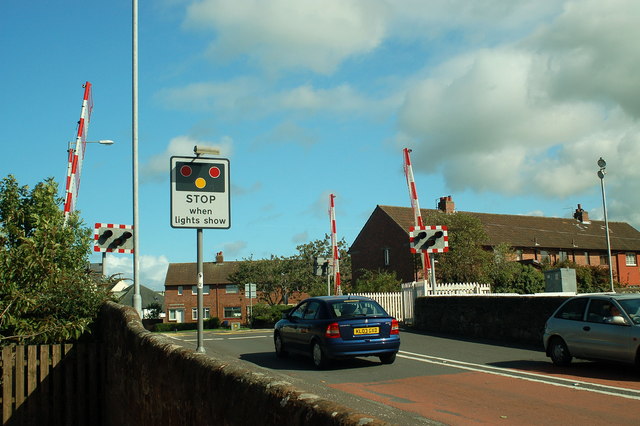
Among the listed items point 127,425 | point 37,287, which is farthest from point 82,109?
point 127,425

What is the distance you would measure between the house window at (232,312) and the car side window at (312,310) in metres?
66.5

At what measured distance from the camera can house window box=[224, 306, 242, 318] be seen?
3155 inches

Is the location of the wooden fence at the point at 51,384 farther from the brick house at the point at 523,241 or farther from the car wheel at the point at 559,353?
the brick house at the point at 523,241

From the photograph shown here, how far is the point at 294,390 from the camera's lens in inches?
A: 135

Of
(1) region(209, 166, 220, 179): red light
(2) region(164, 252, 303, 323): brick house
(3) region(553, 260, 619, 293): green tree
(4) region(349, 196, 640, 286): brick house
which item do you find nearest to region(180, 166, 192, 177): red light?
(1) region(209, 166, 220, 179): red light

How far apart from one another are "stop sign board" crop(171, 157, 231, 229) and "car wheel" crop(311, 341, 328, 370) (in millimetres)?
6354

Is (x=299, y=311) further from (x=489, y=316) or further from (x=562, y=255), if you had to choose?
(x=562, y=255)

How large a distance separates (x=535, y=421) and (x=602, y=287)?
34565 millimetres

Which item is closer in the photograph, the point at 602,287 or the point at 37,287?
the point at 37,287

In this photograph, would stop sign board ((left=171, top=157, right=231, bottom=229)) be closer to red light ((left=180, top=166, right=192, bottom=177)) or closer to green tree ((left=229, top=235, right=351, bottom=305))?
red light ((left=180, top=166, right=192, bottom=177))

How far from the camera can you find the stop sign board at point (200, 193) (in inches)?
302

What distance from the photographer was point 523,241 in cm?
5906

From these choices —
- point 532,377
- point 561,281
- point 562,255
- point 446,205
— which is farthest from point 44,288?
point 562,255

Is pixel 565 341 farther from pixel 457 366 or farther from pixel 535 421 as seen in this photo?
pixel 535 421
